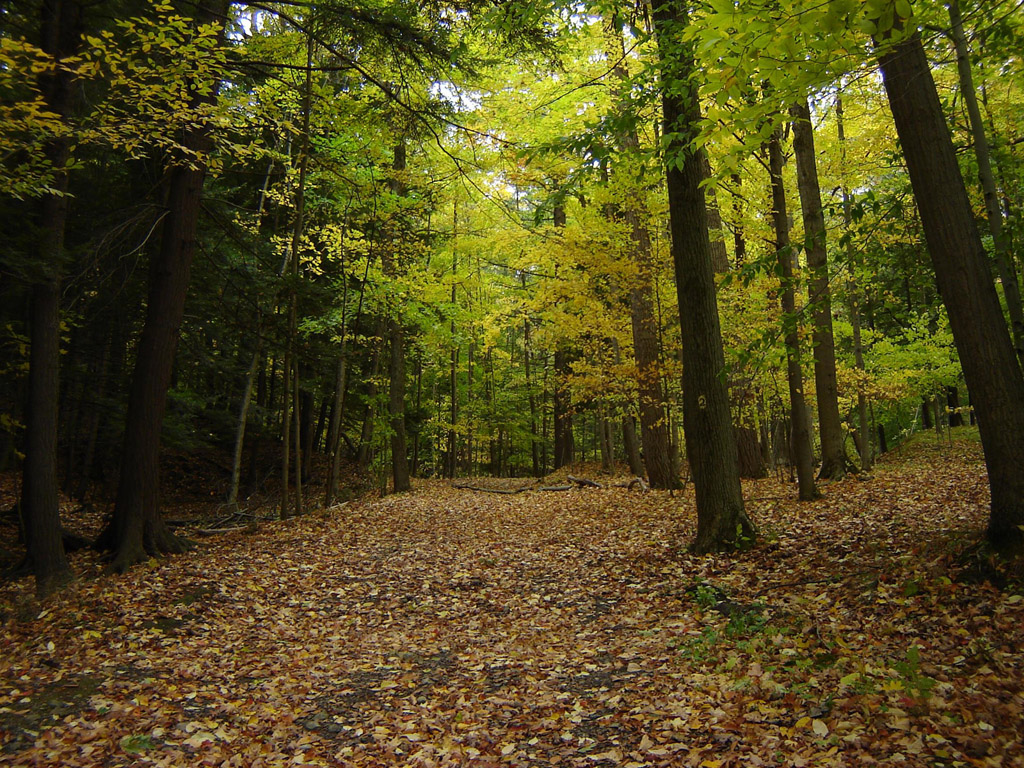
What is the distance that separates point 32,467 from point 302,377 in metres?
8.96

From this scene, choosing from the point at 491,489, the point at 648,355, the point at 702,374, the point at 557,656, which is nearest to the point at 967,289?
the point at 702,374

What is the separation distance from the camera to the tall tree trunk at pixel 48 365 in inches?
280

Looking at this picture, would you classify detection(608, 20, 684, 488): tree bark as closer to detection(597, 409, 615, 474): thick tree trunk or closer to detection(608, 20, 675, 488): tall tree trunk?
detection(608, 20, 675, 488): tall tree trunk

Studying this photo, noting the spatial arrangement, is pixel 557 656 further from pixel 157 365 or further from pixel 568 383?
pixel 568 383

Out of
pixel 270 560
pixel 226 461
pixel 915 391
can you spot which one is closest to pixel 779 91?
pixel 270 560

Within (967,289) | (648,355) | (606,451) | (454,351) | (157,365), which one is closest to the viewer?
(967,289)

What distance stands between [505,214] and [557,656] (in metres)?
8.60

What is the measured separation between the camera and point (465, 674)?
5.08 meters

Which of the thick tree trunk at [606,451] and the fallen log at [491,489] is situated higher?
the thick tree trunk at [606,451]

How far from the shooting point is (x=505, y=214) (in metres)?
11.6

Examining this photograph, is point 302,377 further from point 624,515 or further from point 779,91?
point 779,91

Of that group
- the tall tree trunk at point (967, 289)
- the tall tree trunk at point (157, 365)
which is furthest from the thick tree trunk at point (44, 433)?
the tall tree trunk at point (967, 289)

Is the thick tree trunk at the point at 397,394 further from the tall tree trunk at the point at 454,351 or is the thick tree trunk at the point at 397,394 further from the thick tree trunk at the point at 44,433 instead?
the thick tree trunk at the point at 44,433

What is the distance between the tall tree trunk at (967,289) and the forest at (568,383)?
2 centimetres
